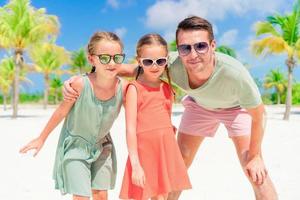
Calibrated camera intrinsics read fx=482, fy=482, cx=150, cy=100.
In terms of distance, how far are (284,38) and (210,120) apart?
24870 mm


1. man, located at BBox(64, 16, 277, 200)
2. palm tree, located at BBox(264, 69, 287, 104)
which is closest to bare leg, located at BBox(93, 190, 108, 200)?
man, located at BBox(64, 16, 277, 200)

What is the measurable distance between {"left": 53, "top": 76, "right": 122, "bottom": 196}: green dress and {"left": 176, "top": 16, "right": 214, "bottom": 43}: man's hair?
66cm

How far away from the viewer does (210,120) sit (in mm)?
→ 4527

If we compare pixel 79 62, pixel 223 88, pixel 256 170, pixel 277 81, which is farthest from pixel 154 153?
pixel 277 81

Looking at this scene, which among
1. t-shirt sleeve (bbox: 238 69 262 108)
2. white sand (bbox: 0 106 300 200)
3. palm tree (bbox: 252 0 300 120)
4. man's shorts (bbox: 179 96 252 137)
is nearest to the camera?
t-shirt sleeve (bbox: 238 69 262 108)

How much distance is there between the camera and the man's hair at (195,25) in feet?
11.8

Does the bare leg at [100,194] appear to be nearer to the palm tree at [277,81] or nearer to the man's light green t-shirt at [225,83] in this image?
the man's light green t-shirt at [225,83]

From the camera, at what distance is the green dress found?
146 inches

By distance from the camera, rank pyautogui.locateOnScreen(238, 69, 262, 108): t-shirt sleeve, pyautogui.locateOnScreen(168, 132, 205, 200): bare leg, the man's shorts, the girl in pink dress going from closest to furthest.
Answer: the girl in pink dress < pyautogui.locateOnScreen(238, 69, 262, 108): t-shirt sleeve < the man's shorts < pyautogui.locateOnScreen(168, 132, 205, 200): bare leg

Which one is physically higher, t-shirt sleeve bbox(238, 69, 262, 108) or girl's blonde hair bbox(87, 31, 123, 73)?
girl's blonde hair bbox(87, 31, 123, 73)

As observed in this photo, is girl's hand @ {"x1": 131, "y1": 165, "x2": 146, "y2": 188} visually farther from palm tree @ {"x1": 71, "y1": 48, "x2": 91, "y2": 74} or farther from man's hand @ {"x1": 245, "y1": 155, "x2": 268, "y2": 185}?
palm tree @ {"x1": 71, "y1": 48, "x2": 91, "y2": 74}

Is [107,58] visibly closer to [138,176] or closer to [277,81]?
[138,176]

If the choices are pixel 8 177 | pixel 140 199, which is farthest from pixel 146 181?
pixel 8 177

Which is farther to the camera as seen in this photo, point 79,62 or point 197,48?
point 79,62
